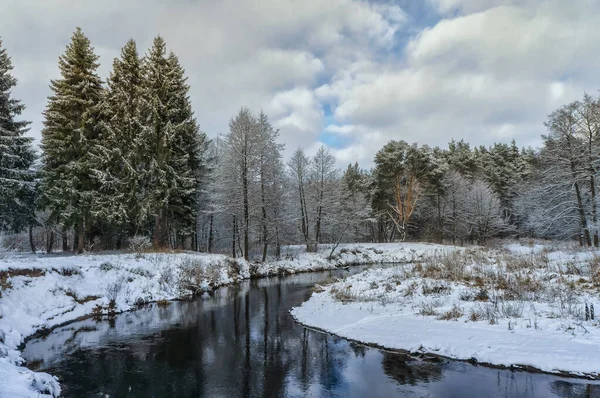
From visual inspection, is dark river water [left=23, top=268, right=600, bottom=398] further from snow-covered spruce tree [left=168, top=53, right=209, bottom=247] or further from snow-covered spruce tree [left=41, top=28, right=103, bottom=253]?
snow-covered spruce tree [left=168, top=53, right=209, bottom=247]

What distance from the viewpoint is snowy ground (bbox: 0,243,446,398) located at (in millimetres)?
7417

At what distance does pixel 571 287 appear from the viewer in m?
11.3

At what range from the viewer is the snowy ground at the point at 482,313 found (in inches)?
308

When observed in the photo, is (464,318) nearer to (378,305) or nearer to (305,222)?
(378,305)

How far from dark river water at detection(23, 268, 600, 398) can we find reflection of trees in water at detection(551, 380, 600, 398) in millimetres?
16

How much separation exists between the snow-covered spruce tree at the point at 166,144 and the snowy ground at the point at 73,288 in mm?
6091

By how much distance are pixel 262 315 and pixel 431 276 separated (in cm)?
759

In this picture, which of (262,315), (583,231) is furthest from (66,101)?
(583,231)

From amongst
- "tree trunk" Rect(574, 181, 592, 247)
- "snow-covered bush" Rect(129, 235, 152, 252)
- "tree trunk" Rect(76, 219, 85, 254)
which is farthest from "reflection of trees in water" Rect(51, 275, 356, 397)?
"tree trunk" Rect(574, 181, 592, 247)

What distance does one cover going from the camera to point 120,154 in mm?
26016

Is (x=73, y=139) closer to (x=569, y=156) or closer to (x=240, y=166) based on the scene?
(x=240, y=166)

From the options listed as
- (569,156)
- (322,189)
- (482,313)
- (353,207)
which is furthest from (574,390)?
(353,207)

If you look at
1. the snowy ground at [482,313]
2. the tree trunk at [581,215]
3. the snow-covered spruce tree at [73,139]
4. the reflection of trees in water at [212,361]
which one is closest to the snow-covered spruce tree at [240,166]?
the snow-covered spruce tree at [73,139]

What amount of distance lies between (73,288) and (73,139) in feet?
50.6
